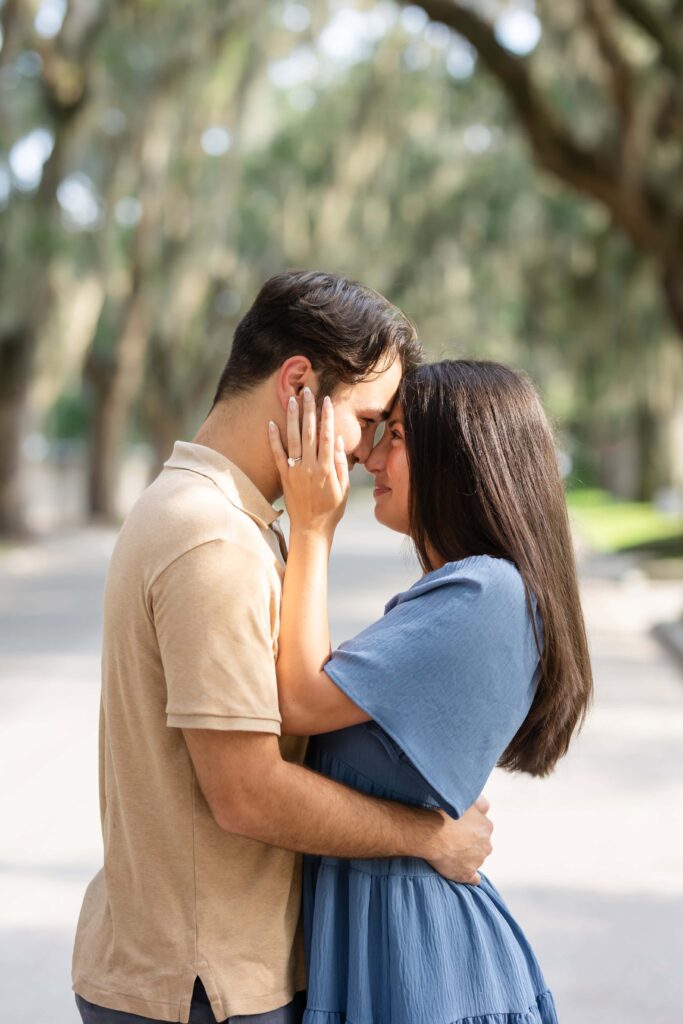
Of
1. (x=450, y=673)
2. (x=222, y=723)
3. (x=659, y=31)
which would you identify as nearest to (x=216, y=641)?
(x=222, y=723)

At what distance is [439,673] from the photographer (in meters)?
1.78

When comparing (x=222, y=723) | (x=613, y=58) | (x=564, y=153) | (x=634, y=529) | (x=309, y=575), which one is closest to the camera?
(x=222, y=723)

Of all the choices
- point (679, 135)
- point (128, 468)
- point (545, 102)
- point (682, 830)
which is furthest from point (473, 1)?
point (128, 468)

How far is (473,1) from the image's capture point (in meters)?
14.8

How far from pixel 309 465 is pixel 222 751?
0.47 meters

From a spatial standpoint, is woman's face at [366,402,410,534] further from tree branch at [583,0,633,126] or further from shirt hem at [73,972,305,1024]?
tree branch at [583,0,633,126]

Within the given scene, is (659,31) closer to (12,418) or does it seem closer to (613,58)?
(613,58)

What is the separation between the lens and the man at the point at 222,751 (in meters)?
1.71

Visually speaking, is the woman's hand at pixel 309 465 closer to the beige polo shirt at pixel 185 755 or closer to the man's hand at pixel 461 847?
the beige polo shirt at pixel 185 755

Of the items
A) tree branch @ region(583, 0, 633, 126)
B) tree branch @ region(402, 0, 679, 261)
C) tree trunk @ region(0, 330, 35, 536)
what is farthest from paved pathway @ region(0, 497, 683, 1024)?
tree trunk @ region(0, 330, 35, 536)

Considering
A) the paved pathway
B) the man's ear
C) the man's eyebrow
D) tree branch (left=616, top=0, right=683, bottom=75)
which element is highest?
tree branch (left=616, top=0, right=683, bottom=75)

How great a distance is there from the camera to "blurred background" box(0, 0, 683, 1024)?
202 inches

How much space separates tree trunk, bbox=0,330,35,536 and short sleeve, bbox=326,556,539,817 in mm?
19628

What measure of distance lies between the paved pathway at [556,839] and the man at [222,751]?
0.88m
